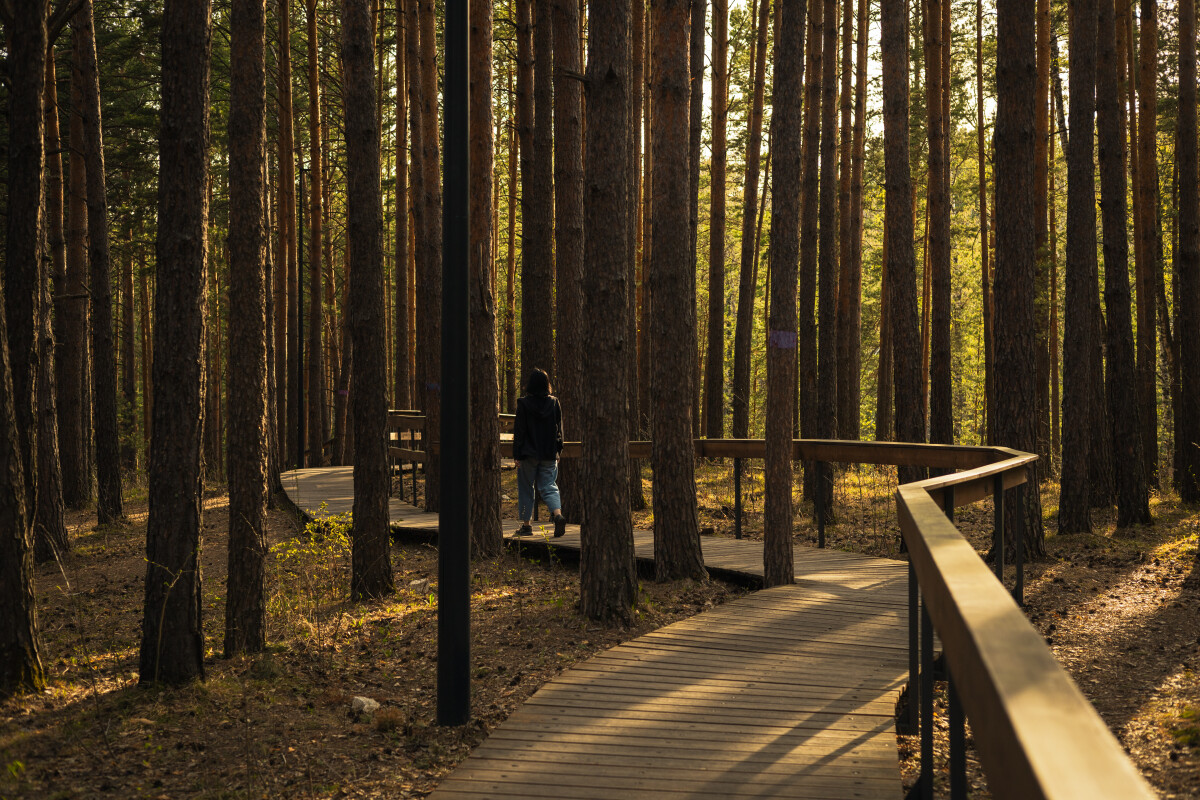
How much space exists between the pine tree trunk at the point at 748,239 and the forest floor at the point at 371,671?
954cm

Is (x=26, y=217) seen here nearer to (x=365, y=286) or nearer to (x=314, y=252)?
(x=365, y=286)

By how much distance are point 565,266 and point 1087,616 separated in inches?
286

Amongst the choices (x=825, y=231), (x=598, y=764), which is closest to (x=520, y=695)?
(x=598, y=764)

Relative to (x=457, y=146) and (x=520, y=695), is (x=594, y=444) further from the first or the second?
(x=457, y=146)

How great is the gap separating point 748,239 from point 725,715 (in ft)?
52.0

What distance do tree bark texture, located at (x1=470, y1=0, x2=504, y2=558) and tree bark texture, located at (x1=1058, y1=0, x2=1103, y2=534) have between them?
7.14 meters

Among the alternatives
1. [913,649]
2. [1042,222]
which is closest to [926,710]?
[913,649]

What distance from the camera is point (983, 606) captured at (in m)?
1.94

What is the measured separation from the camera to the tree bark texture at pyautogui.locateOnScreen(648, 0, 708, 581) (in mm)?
8273

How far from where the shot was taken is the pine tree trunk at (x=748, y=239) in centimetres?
1988

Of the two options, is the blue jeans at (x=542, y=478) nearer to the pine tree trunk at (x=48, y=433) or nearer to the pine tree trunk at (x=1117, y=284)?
the pine tree trunk at (x=48, y=433)

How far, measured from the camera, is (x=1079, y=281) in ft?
38.3

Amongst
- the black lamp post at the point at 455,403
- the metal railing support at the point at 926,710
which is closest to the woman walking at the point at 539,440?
the black lamp post at the point at 455,403

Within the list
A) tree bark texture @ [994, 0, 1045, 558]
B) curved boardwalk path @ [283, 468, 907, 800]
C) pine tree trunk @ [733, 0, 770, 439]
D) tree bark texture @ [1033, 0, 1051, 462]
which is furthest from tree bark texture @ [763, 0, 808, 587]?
pine tree trunk @ [733, 0, 770, 439]
